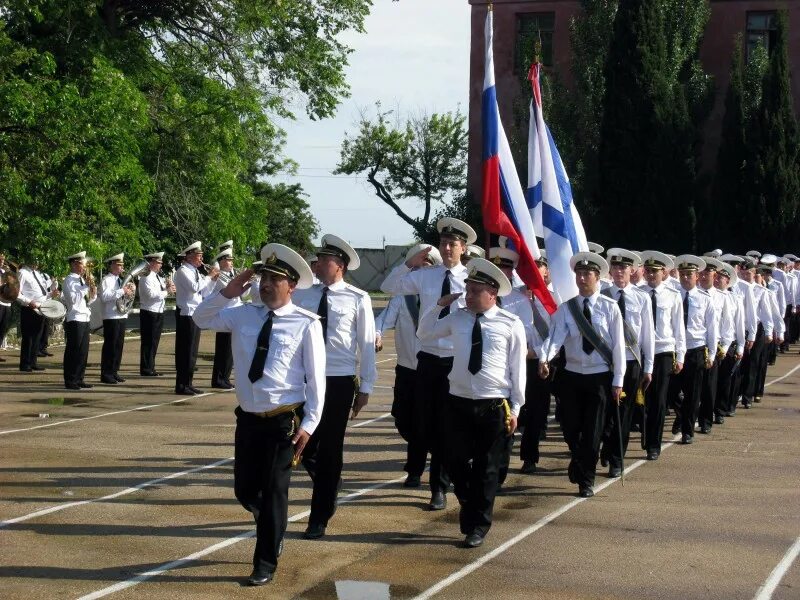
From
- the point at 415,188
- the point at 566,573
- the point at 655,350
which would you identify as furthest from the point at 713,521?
the point at 415,188

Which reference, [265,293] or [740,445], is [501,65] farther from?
[265,293]

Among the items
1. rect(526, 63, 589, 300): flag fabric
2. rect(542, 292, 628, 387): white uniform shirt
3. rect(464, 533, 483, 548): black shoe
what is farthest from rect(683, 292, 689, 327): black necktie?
rect(464, 533, 483, 548): black shoe

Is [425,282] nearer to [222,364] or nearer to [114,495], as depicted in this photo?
[114,495]

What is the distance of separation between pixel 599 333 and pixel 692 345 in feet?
12.9

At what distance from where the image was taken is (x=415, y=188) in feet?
222

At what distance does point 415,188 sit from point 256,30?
1437 inches

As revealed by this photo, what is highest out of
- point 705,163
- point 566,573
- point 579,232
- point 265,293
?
point 705,163

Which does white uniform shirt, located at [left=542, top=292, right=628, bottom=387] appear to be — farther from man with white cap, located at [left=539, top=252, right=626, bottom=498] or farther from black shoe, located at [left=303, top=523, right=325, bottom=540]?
black shoe, located at [left=303, top=523, right=325, bottom=540]

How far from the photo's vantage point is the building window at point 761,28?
141 feet

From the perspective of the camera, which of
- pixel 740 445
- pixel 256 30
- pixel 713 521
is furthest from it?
pixel 256 30

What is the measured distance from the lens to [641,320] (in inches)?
510

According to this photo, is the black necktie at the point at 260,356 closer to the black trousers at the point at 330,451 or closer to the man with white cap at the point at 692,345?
the black trousers at the point at 330,451

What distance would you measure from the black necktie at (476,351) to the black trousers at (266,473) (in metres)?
1.69

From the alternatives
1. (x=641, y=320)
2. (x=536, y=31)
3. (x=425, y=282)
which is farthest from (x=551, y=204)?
(x=536, y=31)
